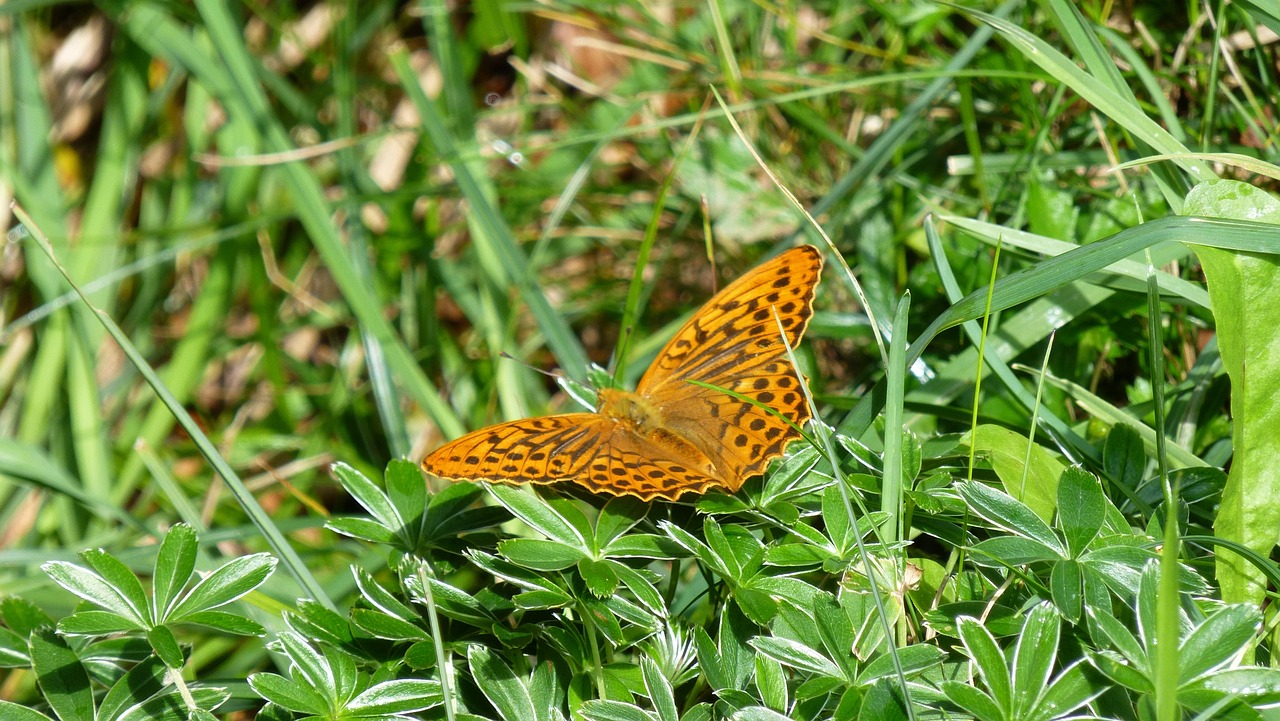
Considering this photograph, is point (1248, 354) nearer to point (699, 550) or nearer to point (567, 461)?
point (699, 550)

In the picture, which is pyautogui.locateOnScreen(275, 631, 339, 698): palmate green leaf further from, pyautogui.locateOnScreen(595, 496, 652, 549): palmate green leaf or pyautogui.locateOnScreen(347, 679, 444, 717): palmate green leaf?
pyautogui.locateOnScreen(595, 496, 652, 549): palmate green leaf

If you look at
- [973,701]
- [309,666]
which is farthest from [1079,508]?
[309,666]

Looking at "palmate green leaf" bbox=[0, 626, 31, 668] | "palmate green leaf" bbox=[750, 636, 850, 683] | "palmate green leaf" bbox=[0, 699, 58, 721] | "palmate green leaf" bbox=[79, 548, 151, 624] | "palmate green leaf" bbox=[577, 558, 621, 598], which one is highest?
"palmate green leaf" bbox=[79, 548, 151, 624]

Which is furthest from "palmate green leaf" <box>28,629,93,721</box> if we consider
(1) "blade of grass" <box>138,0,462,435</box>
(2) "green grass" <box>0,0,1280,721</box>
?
(1) "blade of grass" <box>138,0,462,435</box>

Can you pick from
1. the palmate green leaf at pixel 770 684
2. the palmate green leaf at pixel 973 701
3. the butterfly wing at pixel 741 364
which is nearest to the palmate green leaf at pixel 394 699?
the palmate green leaf at pixel 770 684

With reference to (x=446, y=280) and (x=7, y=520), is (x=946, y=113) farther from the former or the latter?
(x=7, y=520)

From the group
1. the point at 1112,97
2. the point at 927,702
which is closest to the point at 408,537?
the point at 927,702
